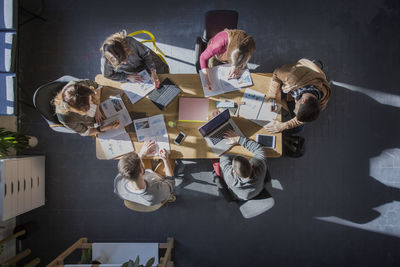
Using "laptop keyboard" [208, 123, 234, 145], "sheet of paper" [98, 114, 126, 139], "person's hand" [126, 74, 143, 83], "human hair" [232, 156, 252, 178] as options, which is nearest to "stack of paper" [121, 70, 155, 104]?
"person's hand" [126, 74, 143, 83]

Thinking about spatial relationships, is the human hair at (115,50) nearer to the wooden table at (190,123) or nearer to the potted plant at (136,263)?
the wooden table at (190,123)

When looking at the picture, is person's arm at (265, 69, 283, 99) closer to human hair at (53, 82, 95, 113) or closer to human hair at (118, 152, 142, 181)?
human hair at (118, 152, 142, 181)

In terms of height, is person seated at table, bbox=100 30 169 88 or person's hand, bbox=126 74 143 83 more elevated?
person seated at table, bbox=100 30 169 88

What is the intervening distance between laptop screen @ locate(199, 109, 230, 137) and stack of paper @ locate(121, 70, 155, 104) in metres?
0.61

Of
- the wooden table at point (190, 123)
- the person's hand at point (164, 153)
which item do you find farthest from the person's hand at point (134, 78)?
the person's hand at point (164, 153)

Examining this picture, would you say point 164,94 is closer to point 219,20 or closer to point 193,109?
point 193,109

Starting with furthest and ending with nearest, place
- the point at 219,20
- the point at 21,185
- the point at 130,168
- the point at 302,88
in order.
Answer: the point at 21,185 < the point at 219,20 < the point at 302,88 < the point at 130,168

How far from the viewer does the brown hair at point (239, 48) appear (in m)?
2.03

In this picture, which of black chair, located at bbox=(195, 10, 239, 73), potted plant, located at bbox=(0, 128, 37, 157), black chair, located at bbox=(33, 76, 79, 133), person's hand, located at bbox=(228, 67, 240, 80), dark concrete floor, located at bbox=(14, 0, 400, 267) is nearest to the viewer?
black chair, located at bbox=(33, 76, 79, 133)

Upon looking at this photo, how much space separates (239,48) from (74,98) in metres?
1.40

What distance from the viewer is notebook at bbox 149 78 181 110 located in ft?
7.43

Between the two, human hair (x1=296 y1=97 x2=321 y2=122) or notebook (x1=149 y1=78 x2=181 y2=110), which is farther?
notebook (x1=149 y1=78 x2=181 y2=110)

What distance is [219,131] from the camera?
2.22m

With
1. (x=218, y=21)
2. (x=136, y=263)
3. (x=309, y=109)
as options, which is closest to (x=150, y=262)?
(x=136, y=263)
